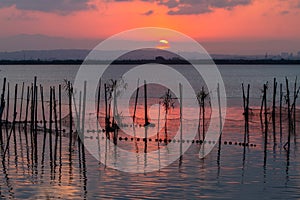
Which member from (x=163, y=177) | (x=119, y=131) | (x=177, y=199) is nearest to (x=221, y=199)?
(x=177, y=199)

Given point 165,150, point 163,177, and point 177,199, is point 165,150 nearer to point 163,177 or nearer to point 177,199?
point 163,177

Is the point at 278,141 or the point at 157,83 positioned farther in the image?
the point at 157,83

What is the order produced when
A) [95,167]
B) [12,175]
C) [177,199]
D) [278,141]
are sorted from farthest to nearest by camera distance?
[278,141]
[95,167]
[12,175]
[177,199]

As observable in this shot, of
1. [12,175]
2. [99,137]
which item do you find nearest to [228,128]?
[99,137]

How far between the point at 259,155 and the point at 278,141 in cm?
409

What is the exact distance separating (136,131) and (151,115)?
966cm

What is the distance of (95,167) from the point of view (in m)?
17.2

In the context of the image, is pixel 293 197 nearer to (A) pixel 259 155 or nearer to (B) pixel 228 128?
(A) pixel 259 155

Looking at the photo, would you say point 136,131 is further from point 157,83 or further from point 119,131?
point 157,83

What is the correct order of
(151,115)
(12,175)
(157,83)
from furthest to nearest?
(157,83)
(151,115)
(12,175)

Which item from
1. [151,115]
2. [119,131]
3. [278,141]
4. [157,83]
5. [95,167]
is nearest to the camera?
[95,167]

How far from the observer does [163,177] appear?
15664mm

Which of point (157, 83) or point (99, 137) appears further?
point (157, 83)

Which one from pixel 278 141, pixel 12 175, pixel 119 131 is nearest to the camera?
pixel 12 175
